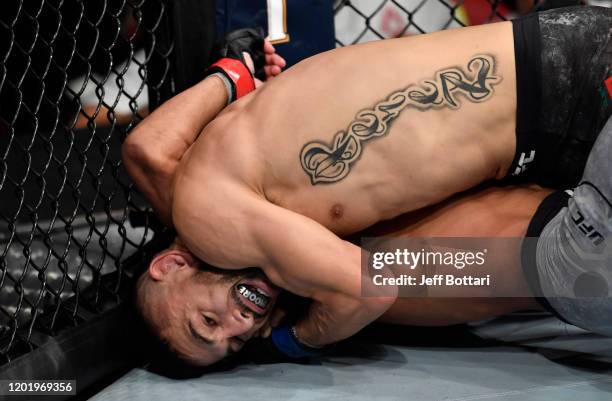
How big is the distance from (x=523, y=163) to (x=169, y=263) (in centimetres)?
72

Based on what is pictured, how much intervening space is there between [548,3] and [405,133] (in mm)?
505

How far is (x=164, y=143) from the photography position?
1.50 metres

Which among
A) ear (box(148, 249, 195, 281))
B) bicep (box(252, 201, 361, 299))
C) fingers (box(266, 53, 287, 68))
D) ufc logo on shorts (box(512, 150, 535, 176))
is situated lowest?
ear (box(148, 249, 195, 281))

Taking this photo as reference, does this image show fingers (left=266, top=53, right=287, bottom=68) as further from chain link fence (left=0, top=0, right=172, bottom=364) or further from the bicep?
the bicep

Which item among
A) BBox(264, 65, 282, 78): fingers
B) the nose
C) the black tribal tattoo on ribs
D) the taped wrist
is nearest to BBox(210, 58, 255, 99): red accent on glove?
the taped wrist

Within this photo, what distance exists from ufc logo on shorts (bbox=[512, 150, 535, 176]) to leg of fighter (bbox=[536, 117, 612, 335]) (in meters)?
0.12

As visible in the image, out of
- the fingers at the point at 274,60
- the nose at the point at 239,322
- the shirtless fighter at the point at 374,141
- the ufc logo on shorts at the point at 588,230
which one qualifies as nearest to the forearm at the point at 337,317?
the shirtless fighter at the point at 374,141

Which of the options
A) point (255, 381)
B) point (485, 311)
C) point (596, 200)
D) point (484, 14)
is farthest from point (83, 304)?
point (484, 14)

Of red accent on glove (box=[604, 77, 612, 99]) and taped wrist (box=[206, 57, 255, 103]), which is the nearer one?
red accent on glove (box=[604, 77, 612, 99])

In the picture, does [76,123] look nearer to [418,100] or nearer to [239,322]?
[239,322]

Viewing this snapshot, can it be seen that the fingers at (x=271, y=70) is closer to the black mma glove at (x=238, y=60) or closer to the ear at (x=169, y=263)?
the black mma glove at (x=238, y=60)

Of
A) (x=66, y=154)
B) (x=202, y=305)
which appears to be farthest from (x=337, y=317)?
(x=66, y=154)

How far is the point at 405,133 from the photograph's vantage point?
1332mm

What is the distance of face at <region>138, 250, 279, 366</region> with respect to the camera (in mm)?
1463
